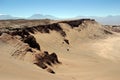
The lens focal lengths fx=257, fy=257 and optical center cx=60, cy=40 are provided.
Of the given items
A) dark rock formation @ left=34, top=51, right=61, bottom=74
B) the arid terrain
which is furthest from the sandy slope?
dark rock formation @ left=34, top=51, right=61, bottom=74

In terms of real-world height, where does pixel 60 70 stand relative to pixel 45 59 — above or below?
below

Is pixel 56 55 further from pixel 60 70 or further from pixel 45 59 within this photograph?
pixel 60 70

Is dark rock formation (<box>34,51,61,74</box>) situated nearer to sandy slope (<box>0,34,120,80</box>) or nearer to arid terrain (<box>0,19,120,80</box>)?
arid terrain (<box>0,19,120,80</box>)

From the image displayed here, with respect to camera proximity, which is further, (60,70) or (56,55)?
(56,55)

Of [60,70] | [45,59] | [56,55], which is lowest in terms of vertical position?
[60,70]

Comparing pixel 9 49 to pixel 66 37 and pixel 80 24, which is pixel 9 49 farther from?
pixel 80 24

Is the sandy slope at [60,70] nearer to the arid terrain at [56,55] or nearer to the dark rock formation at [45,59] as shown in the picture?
the arid terrain at [56,55]

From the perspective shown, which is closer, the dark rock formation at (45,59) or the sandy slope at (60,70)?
the sandy slope at (60,70)

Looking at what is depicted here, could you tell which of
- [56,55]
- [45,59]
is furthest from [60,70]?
[56,55]

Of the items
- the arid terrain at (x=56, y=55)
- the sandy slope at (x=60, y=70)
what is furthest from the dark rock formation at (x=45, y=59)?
the sandy slope at (x=60, y=70)
